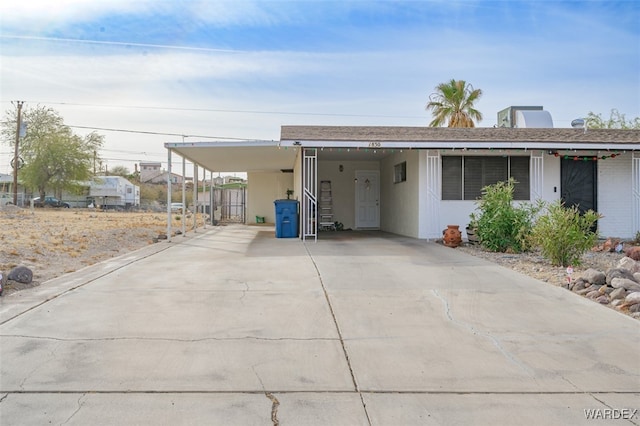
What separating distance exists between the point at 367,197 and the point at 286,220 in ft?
19.4

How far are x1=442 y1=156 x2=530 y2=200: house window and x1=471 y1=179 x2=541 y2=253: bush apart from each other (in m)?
2.85

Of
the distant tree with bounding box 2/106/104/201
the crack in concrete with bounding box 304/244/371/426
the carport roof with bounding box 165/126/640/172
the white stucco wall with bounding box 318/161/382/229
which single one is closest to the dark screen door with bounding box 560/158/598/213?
the carport roof with bounding box 165/126/640/172

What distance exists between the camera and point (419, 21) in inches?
451

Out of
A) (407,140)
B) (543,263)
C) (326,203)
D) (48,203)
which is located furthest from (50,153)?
(543,263)

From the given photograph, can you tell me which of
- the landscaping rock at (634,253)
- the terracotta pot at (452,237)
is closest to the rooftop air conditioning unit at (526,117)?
the terracotta pot at (452,237)

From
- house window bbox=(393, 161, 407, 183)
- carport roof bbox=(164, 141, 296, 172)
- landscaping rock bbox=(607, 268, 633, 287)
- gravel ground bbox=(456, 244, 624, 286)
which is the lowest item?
gravel ground bbox=(456, 244, 624, 286)

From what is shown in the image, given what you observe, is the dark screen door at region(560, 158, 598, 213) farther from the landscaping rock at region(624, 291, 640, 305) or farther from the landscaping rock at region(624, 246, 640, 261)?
the landscaping rock at region(624, 291, 640, 305)

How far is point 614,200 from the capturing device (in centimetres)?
1444

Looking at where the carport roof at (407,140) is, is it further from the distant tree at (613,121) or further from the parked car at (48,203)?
the parked car at (48,203)

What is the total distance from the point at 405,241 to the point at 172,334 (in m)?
9.34

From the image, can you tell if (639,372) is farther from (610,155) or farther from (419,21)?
(610,155)

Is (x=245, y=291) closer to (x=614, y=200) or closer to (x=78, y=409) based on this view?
(x=78, y=409)

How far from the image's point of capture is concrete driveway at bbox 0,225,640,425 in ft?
10.8

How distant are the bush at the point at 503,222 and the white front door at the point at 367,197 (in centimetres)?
852
